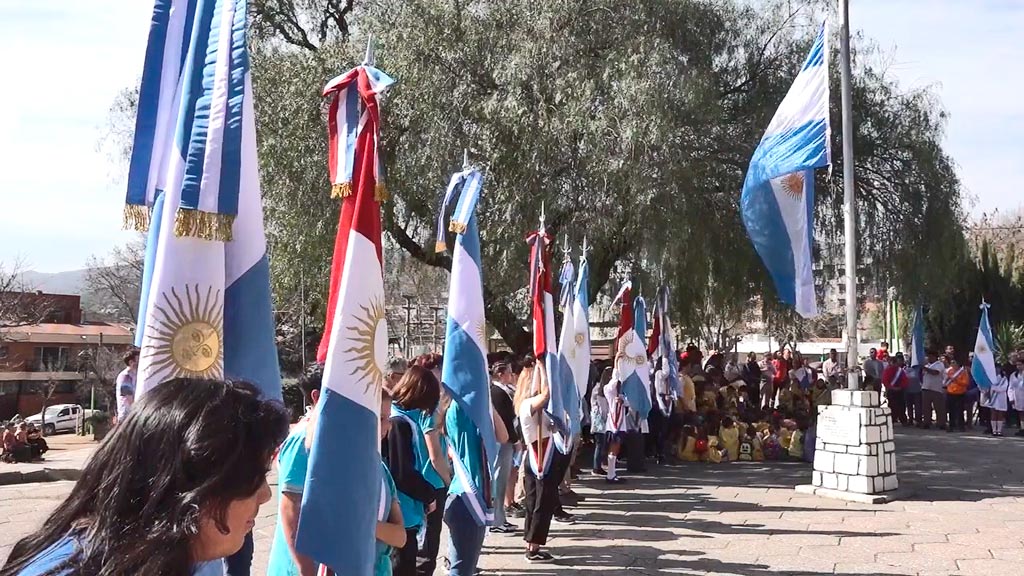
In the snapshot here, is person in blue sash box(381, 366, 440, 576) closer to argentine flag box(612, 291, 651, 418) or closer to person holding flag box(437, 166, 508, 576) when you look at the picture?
person holding flag box(437, 166, 508, 576)

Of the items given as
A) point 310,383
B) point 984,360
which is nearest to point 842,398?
point 310,383

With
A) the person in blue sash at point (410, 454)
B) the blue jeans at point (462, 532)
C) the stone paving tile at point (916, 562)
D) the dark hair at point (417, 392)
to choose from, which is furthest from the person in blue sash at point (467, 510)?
the stone paving tile at point (916, 562)

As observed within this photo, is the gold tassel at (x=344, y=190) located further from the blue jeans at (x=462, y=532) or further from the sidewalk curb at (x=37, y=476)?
the sidewalk curb at (x=37, y=476)

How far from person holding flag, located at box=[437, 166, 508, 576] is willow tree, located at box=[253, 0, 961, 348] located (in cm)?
650

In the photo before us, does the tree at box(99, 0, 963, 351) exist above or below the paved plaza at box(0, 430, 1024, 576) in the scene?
above

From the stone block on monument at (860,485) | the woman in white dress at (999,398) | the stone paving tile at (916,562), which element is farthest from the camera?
the woman in white dress at (999,398)

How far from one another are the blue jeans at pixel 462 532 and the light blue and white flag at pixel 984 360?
17.0 m

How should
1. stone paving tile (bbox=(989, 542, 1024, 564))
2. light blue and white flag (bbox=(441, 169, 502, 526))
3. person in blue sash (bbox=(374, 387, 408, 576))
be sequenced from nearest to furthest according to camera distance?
person in blue sash (bbox=(374, 387, 408, 576))
light blue and white flag (bbox=(441, 169, 502, 526))
stone paving tile (bbox=(989, 542, 1024, 564))

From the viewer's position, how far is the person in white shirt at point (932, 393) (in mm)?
20172

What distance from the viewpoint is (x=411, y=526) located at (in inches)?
190

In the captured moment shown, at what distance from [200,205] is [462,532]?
331cm

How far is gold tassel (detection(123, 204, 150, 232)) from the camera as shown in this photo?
371 cm

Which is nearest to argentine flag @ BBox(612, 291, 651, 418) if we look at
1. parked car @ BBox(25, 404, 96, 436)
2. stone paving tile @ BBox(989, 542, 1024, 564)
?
stone paving tile @ BBox(989, 542, 1024, 564)

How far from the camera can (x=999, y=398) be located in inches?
768
